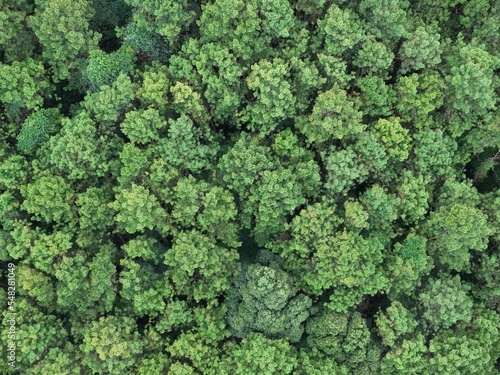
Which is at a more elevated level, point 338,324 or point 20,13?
point 20,13

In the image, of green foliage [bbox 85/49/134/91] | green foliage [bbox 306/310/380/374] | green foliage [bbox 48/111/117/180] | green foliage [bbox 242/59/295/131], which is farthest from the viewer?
green foliage [bbox 85/49/134/91]

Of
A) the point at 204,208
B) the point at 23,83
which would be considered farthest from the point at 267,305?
the point at 23,83

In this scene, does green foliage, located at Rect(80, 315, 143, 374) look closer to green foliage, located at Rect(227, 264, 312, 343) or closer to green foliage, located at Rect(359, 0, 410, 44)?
green foliage, located at Rect(227, 264, 312, 343)

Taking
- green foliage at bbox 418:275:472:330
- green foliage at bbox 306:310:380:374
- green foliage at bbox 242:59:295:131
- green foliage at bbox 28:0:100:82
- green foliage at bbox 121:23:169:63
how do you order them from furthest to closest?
green foliage at bbox 121:23:169:63 < green foliage at bbox 28:0:100:82 < green foliage at bbox 306:310:380:374 < green foliage at bbox 418:275:472:330 < green foliage at bbox 242:59:295:131

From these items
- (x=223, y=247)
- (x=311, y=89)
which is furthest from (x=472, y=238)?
(x=223, y=247)

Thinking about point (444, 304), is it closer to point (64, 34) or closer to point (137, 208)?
point (137, 208)

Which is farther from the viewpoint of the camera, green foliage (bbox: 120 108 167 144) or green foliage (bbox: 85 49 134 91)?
green foliage (bbox: 85 49 134 91)

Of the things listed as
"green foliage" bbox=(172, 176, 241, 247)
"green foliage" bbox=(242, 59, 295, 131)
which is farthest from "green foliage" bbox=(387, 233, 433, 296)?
"green foliage" bbox=(242, 59, 295, 131)

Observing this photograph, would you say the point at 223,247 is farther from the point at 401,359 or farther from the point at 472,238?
the point at 472,238

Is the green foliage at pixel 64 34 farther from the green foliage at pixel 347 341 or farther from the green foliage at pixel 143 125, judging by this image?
the green foliage at pixel 347 341
